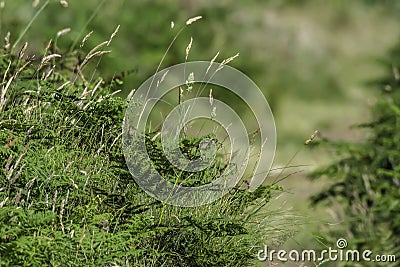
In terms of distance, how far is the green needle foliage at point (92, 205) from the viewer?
8.23 feet

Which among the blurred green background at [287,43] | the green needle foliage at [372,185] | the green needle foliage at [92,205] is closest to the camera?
the green needle foliage at [92,205]

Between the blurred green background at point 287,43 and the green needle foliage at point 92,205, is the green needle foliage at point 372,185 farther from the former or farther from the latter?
the blurred green background at point 287,43

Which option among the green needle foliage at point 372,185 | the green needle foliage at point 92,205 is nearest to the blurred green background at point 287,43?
the green needle foliage at point 372,185

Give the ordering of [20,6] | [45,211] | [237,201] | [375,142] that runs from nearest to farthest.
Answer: [45,211]
[237,201]
[375,142]
[20,6]

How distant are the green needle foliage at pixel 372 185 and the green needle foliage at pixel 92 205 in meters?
1.69

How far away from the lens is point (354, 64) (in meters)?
13.2

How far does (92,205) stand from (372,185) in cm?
261

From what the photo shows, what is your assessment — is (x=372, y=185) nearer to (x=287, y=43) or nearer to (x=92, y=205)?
(x=92, y=205)

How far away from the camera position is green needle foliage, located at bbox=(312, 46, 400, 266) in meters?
4.70

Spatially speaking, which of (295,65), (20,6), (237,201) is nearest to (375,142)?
(237,201)

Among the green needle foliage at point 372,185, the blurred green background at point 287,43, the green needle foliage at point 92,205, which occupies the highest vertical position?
the blurred green background at point 287,43

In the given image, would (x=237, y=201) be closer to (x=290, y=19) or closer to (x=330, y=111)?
(x=330, y=111)

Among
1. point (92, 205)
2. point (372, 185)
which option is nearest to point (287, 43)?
point (372, 185)

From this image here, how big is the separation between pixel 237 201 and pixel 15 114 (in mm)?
936
